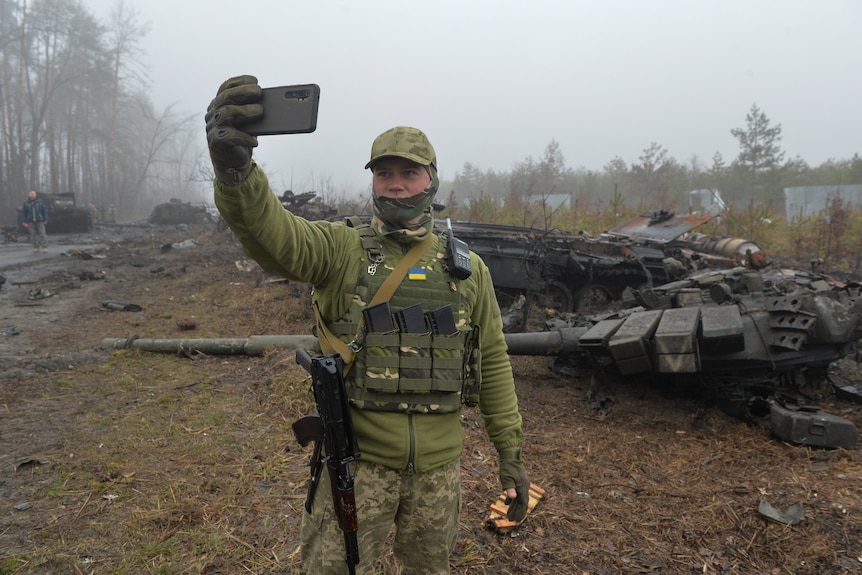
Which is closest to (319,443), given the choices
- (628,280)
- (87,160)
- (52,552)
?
(52,552)

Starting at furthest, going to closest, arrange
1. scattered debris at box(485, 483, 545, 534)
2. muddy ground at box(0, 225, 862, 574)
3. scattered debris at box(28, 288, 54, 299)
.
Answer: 1. scattered debris at box(28, 288, 54, 299)
2. scattered debris at box(485, 483, 545, 534)
3. muddy ground at box(0, 225, 862, 574)

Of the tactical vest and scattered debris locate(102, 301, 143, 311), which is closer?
the tactical vest

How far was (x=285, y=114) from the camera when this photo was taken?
1.35 metres

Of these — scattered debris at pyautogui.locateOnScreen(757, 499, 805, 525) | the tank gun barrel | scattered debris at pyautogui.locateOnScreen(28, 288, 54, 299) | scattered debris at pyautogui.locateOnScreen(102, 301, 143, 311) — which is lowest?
scattered debris at pyautogui.locateOnScreen(757, 499, 805, 525)

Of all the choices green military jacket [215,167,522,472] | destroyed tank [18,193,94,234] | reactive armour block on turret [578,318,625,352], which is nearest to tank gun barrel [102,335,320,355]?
reactive armour block on turret [578,318,625,352]

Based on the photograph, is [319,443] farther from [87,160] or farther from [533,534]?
[87,160]

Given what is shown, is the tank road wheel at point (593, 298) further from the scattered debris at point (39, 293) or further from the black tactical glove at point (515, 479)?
the scattered debris at point (39, 293)

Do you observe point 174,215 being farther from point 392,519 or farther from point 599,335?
point 392,519

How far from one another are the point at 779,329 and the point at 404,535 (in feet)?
16.6

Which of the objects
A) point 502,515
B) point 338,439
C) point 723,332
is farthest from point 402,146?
point 723,332

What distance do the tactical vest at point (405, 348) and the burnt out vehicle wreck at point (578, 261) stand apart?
7.67m

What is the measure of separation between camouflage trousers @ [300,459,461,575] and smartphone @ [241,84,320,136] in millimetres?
1057

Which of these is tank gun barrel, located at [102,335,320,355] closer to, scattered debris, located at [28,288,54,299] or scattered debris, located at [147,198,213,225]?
scattered debris, located at [28,288,54,299]

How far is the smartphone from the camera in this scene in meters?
1.35
